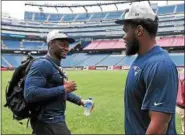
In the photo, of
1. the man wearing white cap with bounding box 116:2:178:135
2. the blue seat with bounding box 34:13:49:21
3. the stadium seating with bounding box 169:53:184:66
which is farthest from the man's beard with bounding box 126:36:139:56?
the blue seat with bounding box 34:13:49:21

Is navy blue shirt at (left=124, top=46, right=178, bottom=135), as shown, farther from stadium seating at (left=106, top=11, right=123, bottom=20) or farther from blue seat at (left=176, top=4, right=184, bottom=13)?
stadium seating at (left=106, top=11, right=123, bottom=20)

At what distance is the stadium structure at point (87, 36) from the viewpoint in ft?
250

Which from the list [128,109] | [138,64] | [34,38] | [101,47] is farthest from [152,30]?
[34,38]

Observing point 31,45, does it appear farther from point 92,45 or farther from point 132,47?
point 132,47

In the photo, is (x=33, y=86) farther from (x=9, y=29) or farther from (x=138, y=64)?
(x=9, y=29)

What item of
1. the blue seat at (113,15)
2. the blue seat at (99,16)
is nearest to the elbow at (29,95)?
the blue seat at (113,15)

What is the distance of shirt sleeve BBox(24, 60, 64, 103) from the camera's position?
4.38m

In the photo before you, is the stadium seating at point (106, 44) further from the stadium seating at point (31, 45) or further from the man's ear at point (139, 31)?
the man's ear at point (139, 31)

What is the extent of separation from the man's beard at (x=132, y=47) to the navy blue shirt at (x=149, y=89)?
72mm

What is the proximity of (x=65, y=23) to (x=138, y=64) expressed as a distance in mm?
98291

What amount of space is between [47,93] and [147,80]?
1878mm

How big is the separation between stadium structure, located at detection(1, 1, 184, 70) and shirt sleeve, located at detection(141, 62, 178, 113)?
66247 millimetres

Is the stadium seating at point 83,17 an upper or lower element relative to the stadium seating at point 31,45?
upper

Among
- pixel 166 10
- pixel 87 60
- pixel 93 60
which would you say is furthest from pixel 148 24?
pixel 166 10
